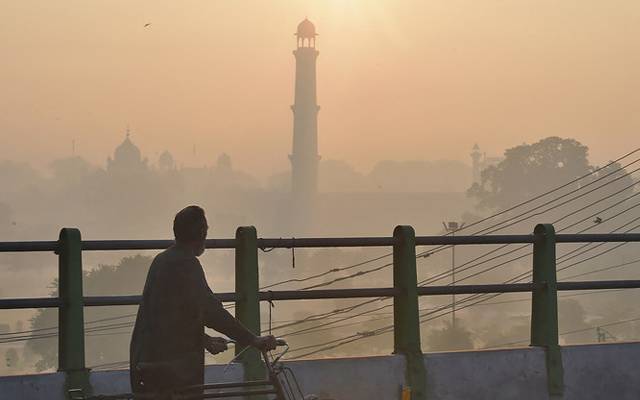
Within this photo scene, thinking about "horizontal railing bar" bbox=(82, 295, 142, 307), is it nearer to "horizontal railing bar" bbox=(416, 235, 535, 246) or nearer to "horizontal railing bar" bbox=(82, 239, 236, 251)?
"horizontal railing bar" bbox=(82, 239, 236, 251)

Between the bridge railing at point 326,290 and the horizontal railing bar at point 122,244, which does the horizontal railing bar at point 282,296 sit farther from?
the horizontal railing bar at point 122,244

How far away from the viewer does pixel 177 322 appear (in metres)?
7.17

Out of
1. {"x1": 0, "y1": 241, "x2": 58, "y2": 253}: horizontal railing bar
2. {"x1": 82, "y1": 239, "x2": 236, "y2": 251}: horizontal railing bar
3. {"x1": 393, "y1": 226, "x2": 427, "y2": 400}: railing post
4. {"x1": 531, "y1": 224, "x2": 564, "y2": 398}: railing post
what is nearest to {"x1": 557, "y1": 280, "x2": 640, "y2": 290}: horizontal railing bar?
{"x1": 531, "y1": 224, "x2": 564, "y2": 398}: railing post

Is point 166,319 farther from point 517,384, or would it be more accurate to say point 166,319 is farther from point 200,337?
point 517,384

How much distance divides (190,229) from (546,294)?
4557 millimetres

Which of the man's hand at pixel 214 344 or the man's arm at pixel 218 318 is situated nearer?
the man's arm at pixel 218 318

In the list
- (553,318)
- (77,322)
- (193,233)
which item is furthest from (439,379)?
(193,233)

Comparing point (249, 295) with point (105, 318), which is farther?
point (105, 318)

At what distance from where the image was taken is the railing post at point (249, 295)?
9.64 m

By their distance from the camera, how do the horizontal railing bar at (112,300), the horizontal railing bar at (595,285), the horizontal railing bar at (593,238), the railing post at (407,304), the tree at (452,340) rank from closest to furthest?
the horizontal railing bar at (112,300)
the railing post at (407,304)
the horizontal railing bar at (593,238)
the horizontal railing bar at (595,285)
the tree at (452,340)

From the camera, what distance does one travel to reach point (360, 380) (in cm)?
986

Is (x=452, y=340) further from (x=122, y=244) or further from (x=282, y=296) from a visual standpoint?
(x=122, y=244)

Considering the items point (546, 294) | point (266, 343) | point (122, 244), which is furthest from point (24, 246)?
point (546, 294)

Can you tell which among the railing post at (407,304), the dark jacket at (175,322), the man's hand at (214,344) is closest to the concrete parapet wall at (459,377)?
the railing post at (407,304)
